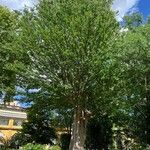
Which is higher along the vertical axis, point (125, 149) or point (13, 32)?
point (13, 32)

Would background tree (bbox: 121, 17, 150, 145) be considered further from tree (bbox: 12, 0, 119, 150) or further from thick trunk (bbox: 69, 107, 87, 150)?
thick trunk (bbox: 69, 107, 87, 150)

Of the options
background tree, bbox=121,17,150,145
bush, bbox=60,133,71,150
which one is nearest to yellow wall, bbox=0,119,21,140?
bush, bbox=60,133,71,150

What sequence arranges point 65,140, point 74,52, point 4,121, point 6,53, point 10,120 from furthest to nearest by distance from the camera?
point 10,120, point 4,121, point 65,140, point 6,53, point 74,52

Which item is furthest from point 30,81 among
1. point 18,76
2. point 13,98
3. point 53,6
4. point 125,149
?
point 125,149

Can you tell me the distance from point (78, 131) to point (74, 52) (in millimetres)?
6752

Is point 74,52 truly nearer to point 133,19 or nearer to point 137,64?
point 137,64

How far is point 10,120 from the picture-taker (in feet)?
221

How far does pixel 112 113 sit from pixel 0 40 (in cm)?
1226

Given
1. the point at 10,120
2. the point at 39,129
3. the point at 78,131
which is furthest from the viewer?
the point at 10,120

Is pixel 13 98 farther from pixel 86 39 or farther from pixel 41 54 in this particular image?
pixel 86 39

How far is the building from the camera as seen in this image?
6642 cm

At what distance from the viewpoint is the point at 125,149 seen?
46.7 metres

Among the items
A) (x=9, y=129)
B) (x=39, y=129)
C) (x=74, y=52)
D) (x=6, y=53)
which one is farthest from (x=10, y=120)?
(x=74, y=52)

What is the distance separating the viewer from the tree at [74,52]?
1267 inches
